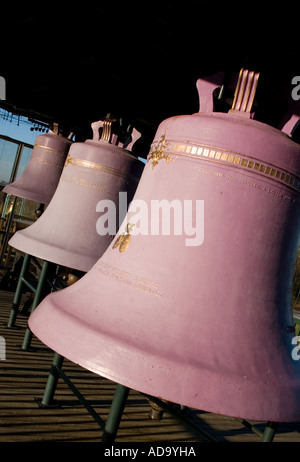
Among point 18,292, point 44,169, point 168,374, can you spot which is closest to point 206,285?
point 168,374

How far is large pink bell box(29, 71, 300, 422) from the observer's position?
28.0 inches

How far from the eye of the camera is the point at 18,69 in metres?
3.00

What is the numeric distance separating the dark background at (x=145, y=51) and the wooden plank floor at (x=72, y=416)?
2.12m

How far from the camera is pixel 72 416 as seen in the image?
2.78 metres

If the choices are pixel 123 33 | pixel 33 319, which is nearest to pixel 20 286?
pixel 123 33

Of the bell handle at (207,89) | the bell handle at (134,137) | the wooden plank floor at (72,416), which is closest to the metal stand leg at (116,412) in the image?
the bell handle at (207,89)

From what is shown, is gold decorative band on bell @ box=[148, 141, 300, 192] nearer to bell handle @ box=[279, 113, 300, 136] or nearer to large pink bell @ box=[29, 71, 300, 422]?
large pink bell @ box=[29, 71, 300, 422]

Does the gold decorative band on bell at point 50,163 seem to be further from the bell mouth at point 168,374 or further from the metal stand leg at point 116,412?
the bell mouth at point 168,374

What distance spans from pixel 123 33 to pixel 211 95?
1023 mm

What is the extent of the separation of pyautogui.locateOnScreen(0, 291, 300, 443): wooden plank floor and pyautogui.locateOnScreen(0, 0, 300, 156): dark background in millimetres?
2116

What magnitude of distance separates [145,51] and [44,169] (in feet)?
8.94

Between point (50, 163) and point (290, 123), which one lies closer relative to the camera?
point (290, 123)

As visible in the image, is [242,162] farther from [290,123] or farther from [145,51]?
[145,51]

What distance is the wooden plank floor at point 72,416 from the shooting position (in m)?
2.52
